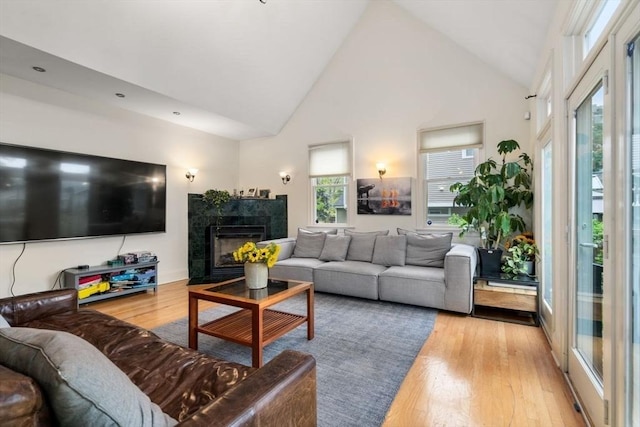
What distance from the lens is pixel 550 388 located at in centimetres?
198

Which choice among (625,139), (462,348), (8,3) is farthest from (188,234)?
(625,139)

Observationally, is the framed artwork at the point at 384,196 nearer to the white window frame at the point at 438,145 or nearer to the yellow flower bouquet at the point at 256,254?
the white window frame at the point at 438,145

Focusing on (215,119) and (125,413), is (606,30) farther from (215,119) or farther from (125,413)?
(215,119)

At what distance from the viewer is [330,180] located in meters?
5.51

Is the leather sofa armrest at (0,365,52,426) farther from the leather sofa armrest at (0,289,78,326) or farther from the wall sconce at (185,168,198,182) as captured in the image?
the wall sconce at (185,168,198,182)

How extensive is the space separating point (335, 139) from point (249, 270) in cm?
334

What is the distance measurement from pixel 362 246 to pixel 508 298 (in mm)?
1880

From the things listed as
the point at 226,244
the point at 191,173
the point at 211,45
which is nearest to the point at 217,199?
the point at 191,173

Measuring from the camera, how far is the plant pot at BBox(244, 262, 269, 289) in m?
2.65

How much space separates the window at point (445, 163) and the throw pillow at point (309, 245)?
1645 millimetres

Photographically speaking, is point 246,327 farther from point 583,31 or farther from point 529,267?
point 583,31

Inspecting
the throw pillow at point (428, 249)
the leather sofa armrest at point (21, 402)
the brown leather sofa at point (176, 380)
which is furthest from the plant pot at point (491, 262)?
the leather sofa armrest at point (21, 402)

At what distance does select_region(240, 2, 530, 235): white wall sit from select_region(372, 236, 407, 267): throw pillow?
2.20 ft

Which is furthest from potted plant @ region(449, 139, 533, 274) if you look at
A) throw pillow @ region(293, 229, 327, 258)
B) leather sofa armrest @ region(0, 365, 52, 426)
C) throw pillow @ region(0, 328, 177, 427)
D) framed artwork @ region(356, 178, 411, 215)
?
leather sofa armrest @ region(0, 365, 52, 426)
